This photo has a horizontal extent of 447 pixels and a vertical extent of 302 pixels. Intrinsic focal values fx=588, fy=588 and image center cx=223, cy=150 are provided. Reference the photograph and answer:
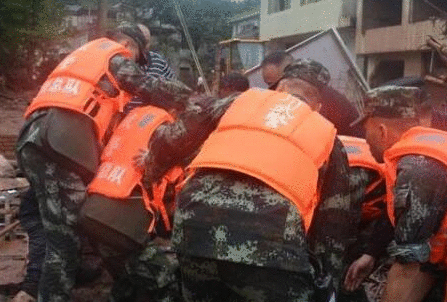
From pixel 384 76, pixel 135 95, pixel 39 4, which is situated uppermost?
pixel 135 95

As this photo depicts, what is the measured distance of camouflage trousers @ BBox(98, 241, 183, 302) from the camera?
2.98 meters

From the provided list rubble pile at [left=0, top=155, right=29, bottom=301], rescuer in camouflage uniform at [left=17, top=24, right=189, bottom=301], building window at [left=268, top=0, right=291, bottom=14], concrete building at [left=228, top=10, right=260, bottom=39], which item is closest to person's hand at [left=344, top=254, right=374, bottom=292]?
rescuer in camouflage uniform at [left=17, top=24, right=189, bottom=301]

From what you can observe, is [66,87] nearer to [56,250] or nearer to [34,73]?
[56,250]

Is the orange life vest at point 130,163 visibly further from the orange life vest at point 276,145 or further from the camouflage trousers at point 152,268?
the orange life vest at point 276,145

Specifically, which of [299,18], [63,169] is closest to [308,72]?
[63,169]

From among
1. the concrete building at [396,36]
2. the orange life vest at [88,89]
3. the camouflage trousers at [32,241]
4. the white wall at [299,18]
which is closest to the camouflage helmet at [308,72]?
the orange life vest at [88,89]

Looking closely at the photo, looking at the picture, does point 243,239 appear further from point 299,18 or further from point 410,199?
point 299,18

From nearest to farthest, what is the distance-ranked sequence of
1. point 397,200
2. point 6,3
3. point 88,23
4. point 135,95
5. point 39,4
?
point 397,200, point 135,95, point 6,3, point 39,4, point 88,23

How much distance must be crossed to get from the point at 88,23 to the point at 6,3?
26.8ft

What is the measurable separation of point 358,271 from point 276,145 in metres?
0.91

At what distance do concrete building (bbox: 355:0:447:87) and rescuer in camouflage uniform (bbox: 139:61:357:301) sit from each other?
12024 mm

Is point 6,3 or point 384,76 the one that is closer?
point 6,3

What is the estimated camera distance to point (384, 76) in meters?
16.7

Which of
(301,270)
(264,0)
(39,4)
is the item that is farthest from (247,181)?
(264,0)
